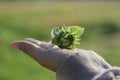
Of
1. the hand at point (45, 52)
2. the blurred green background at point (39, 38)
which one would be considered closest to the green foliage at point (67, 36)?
the hand at point (45, 52)

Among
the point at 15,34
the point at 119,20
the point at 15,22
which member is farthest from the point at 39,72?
the point at 119,20

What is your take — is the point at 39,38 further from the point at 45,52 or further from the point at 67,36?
the point at 45,52

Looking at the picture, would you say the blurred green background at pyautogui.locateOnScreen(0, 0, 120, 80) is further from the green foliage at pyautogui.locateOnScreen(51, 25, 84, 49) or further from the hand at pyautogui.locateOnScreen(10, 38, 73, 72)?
the hand at pyautogui.locateOnScreen(10, 38, 73, 72)

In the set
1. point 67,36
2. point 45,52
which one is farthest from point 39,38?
point 45,52

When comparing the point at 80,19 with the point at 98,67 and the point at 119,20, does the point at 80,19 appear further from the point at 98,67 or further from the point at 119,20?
the point at 98,67

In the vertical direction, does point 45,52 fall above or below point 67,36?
below

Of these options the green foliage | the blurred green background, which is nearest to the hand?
the green foliage
